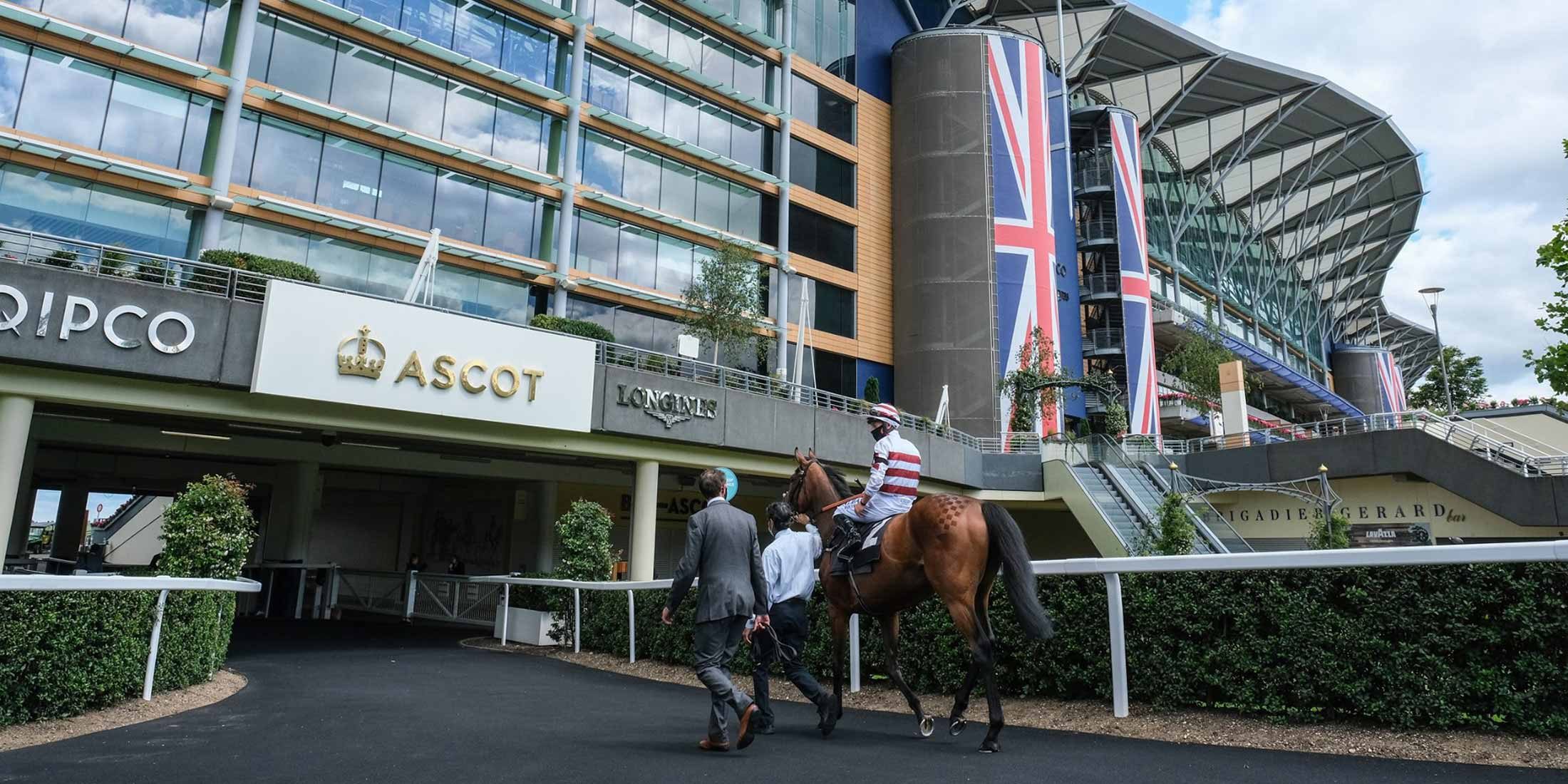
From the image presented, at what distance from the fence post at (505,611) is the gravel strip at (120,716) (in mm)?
7174

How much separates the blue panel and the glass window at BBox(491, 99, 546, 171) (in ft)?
52.4

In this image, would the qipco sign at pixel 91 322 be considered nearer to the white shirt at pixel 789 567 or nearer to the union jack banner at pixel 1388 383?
the white shirt at pixel 789 567

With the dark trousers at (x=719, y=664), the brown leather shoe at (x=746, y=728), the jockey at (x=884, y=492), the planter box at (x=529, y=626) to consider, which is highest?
the jockey at (x=884, y=492)

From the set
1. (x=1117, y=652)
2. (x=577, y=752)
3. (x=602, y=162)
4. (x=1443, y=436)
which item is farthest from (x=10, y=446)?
(x=1443, y=436)

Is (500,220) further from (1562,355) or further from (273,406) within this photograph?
(1562,355)

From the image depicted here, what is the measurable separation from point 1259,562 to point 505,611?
558 inches

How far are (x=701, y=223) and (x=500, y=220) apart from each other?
7957 mm

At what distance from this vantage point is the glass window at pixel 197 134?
23.1m

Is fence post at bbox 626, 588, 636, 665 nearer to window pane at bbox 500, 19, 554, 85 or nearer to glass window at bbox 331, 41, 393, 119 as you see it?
glass window at bbox 331, 41, 393, 119

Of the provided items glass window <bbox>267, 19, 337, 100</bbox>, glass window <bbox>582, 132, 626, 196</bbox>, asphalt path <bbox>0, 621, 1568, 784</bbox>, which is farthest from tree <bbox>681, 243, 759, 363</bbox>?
asphalt path <bbox>0, 621, 1568, 784</bbox>

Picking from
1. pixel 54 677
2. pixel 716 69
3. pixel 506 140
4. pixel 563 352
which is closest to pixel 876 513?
pixel 54 677

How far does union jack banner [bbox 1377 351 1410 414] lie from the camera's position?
87.5 meters

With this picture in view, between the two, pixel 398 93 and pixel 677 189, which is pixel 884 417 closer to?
pixel 398 93

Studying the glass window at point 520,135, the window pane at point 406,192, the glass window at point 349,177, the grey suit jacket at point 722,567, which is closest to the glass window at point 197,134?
the glass window at point 349,177
